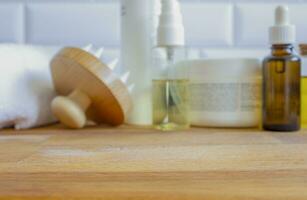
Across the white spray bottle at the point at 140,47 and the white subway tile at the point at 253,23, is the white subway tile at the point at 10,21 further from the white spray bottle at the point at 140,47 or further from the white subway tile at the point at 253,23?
the white subway tile at the point at 253,23

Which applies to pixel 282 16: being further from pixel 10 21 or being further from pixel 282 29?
pixel 10 21

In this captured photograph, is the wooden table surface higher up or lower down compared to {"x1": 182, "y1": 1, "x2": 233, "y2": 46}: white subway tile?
lower down

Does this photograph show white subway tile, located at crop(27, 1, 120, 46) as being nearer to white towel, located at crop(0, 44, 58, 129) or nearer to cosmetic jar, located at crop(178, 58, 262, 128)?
white towel, located at crop(0, 44, 58, 129)

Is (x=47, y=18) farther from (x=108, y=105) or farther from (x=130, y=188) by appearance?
(x=130, y=188)

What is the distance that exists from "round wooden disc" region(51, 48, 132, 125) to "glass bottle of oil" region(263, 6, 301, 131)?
0.50 ft

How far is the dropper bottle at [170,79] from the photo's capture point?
0.40 m

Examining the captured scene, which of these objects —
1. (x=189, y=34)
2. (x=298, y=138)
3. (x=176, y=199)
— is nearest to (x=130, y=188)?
(x=176, y=199)

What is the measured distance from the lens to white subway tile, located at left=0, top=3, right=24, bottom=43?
554 mm

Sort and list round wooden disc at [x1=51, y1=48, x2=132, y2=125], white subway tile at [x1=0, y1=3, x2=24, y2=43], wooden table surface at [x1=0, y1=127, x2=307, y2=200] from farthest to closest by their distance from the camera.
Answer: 1. white subway tile at [x1=0, y1=3, x2=24, y2=43]
2. round wooden disc at [x1=51, y1=48, x2=132, y2=125]
3. wooden table surface at [x1=0, y1=127, x2=307, y2=200]

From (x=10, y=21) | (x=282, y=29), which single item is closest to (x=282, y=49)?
(x=282, y=29)

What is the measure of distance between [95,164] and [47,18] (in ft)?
1.25

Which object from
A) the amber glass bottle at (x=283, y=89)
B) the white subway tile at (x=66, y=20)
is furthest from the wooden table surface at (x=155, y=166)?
the white subway tile at (x=66, y=20)

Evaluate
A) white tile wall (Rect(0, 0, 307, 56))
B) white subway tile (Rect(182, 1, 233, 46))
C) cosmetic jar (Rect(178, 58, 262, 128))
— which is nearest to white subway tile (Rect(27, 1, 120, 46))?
white tile wall (Rect(0, 0, 307, 56))

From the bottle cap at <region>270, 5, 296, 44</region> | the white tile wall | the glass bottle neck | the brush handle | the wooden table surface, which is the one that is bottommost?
the wooden table surface
